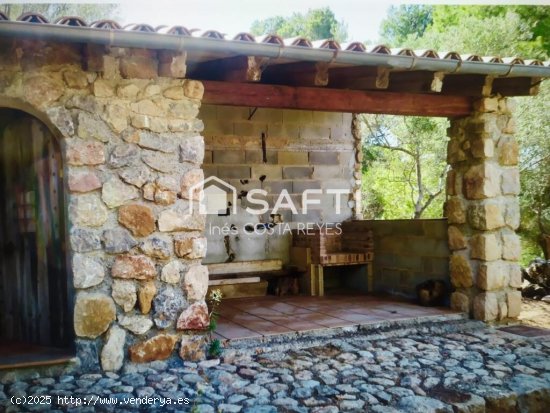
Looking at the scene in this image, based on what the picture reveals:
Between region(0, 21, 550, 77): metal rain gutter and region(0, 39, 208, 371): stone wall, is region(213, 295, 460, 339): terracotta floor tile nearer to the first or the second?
region(0, 39, 208, 371): stone wall

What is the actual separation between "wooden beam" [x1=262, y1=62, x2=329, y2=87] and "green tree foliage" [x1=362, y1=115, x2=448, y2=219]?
22.7ft

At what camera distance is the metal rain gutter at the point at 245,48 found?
117 inches

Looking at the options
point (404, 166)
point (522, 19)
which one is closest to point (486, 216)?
point (404, 166)

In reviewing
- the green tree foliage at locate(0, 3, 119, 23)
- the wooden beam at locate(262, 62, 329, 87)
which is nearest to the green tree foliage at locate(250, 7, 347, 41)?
the green tree foliage at locate(0, 3, 119, 23)

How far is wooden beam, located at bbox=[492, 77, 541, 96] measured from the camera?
4703mm

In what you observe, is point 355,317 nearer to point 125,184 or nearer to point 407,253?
point 407,253

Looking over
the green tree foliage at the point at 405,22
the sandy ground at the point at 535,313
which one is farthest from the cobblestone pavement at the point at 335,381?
the green tree foliage at the point at 405,22

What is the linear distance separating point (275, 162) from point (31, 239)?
3.16 m

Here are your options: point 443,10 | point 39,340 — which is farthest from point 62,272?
point 443,10

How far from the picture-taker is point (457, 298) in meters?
5.11

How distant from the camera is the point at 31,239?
13.5 ft

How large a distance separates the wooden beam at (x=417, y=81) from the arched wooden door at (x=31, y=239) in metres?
2.95

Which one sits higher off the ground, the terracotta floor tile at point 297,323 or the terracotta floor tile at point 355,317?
the terracotta floor tile at point 297,323

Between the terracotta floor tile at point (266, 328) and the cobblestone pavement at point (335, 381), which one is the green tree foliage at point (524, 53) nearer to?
the cobblestone pavement at point (335, 381)
